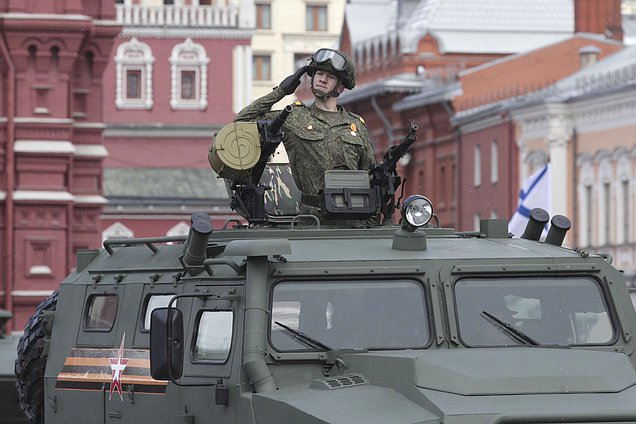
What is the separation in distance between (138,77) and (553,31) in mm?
14649

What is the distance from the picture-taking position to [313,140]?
13.9 metres

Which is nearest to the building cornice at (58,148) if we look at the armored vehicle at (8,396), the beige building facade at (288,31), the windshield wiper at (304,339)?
the armored vehicle at (8,396)

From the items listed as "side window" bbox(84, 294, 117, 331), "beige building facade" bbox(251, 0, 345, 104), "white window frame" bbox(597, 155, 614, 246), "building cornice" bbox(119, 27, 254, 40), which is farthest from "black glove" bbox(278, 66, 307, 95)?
"beige building facade" bbox(251, 0, 345, 104)

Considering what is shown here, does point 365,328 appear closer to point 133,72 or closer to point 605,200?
point 605,200

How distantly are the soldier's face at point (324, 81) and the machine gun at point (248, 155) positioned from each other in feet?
1.54

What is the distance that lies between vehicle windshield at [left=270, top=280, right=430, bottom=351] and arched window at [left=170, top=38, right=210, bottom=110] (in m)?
73.2

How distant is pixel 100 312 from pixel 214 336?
171cm

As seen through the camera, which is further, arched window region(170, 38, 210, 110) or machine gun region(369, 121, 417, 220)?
arched window region(170, 38, 210, 110)

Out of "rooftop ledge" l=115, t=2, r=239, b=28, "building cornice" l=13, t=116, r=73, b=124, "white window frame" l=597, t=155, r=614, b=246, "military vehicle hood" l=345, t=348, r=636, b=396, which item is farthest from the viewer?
"rooftop ledge" l=115, t=2, r=239, b=28

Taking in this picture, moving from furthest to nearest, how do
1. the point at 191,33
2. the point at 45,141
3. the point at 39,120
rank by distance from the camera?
1. the point at 191,33
2. the point at 39,120
3. the point at 45,141

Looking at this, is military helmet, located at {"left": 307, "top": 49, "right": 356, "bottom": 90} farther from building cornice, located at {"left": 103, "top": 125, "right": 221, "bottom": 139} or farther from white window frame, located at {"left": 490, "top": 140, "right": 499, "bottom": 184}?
building cornice, located at {"left": 103, "top": 125, "right": 221, "bottom": 139}

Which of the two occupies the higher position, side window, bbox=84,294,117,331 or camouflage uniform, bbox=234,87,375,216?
Result: camouflage uniform, bbox=234,87,375,216

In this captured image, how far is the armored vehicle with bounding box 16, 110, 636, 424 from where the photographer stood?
35.7 feet

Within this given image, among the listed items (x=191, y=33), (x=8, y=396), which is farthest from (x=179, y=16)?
(x=8, y=396)
